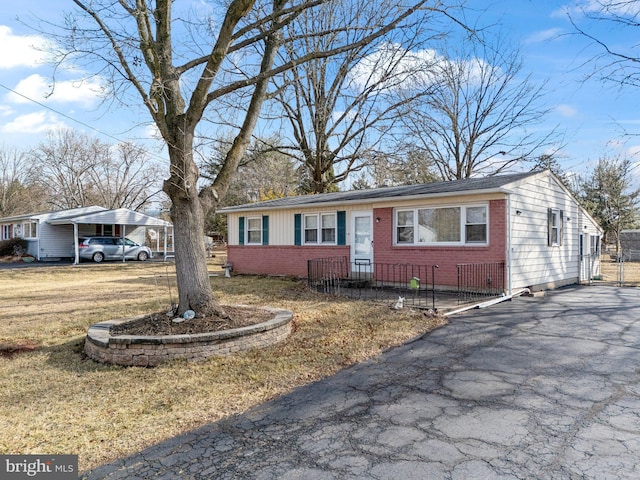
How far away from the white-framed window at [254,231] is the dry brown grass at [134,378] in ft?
24.7

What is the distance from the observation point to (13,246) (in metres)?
27.4

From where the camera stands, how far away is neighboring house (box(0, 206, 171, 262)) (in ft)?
84.9

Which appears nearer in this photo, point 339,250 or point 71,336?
point 71,336

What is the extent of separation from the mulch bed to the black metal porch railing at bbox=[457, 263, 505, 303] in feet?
18.4

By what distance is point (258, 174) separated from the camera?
32.3 m

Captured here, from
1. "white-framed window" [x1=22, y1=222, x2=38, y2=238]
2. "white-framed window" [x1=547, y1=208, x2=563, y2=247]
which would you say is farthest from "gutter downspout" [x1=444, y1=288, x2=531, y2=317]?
"white-framed window" [x1=22, y1=222, x2=38, y2=238]

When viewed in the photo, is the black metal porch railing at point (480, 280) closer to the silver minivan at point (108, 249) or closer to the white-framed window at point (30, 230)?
the silver minivan at point (108, 249)

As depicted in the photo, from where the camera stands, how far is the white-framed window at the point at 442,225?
10.4 metres

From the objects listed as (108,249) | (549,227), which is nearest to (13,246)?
(108,249)

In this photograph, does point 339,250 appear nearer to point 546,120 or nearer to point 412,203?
point 412,203

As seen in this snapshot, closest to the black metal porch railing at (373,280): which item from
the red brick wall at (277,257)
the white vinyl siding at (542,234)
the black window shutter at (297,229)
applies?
the red brick wall at (277,257)

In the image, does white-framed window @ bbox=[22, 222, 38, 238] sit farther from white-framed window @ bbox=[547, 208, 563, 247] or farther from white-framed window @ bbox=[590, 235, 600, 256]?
white-framed window @ bbox=[590, 235, 600, 256]

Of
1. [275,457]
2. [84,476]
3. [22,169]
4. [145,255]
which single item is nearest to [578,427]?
[275,457]

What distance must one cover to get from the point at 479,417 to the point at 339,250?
10139mm
